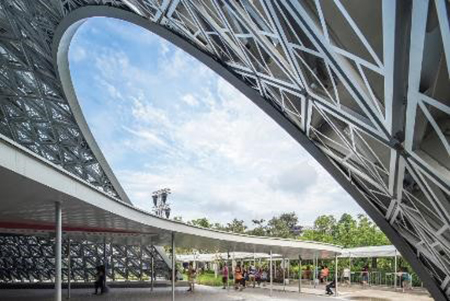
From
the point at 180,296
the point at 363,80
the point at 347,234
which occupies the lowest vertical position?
the point at 180,296

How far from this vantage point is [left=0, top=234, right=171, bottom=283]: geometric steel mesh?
38903 millimetres

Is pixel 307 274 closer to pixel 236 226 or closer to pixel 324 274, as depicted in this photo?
pixel 324 274

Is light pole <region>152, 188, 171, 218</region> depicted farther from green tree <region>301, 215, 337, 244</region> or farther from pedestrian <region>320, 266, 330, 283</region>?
green tree <region>301, 215, 337, 244</region>

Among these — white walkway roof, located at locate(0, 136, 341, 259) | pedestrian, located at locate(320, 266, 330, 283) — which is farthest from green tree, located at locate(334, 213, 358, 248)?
white walkway roof, located at locate(0, 136, 341, 259)

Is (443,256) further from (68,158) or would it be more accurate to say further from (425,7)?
(68,158)

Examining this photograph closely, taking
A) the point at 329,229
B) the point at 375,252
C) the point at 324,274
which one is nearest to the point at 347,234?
the point at 329,229

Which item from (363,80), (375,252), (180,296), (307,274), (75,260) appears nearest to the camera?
(363,80)

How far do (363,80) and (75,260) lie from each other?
1477 inches

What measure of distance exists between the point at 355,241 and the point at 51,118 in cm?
3701

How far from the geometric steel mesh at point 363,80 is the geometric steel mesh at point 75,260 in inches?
880

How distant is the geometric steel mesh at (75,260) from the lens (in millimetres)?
38903

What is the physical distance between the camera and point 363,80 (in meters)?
7.83

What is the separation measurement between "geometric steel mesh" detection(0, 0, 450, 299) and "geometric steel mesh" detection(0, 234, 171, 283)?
2236cm

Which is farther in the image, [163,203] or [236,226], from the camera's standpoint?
[236,226]
